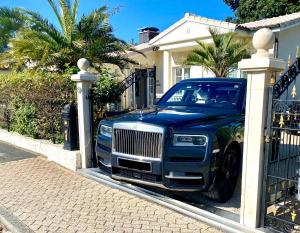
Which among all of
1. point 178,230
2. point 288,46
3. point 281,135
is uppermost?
point 288,46

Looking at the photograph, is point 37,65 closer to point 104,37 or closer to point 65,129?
point 104,37

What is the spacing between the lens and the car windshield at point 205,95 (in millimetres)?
5543

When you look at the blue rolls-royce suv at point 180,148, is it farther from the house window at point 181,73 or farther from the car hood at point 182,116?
the house window at point 181,73

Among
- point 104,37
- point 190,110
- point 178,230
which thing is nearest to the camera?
point 178,230

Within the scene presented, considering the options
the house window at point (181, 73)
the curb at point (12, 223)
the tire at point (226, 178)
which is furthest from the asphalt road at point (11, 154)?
the house window at point (181, 73)

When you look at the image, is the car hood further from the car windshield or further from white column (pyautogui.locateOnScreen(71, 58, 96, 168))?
white column (pyautogui.locateOnScreen(71, 58, 96, 168))

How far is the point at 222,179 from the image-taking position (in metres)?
4.65

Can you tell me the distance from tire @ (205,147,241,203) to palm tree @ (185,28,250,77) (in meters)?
7.26

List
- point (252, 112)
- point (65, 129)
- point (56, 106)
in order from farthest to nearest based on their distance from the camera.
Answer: point (56, 106), point (65, 129), point (252, 112)

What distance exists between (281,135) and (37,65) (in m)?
8.42

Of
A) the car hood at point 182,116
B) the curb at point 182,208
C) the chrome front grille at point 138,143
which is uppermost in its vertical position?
the car hood at point 182,116

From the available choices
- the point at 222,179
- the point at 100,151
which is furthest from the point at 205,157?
the point at 100,151

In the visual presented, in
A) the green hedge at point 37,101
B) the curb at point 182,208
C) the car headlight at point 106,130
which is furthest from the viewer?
the green hedge at point 37,101

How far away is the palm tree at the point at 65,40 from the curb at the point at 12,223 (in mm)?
6291
